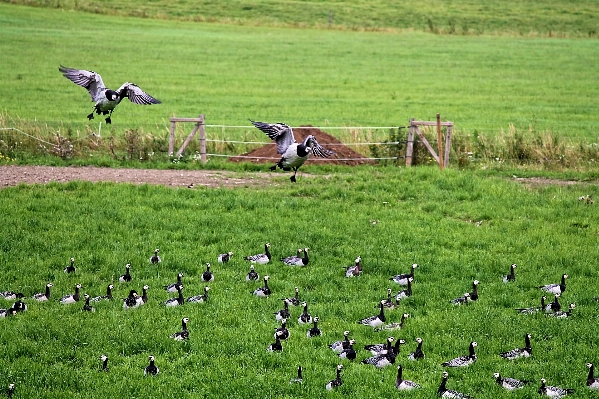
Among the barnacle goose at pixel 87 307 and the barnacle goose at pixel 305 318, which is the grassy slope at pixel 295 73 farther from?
the barnacle goose at pixel 305 318

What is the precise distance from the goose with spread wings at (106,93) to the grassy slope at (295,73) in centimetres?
2039

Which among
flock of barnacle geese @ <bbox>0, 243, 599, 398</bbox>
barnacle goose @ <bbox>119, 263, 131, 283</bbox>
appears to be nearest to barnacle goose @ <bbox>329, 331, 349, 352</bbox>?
flock of barnacle geese @ <bbox>0, 243, 599, 398</bbox>

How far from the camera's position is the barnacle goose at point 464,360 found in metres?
14.0

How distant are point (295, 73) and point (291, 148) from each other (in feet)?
150

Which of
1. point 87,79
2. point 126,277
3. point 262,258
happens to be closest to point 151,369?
point 126,277

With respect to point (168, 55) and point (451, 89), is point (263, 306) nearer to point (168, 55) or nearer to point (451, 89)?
point (451, 89)

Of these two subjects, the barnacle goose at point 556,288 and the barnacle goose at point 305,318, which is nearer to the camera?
the barnacle goose at point 305,318

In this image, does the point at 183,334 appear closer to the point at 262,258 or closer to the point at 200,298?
the point at 200,298

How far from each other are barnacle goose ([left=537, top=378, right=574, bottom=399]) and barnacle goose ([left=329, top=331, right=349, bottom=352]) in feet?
11.1

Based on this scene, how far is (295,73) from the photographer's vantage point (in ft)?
208

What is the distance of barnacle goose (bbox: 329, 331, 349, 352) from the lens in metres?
14.2

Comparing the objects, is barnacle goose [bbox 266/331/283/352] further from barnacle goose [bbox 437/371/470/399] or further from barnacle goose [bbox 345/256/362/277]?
barnacle goose [bbox 345/256/362/277]

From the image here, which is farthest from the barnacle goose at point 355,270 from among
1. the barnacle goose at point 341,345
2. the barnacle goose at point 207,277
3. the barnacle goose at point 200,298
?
the barnacle goose at point 341,345

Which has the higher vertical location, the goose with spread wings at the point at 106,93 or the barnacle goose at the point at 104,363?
the goose with spread wings at the point at 106,93
